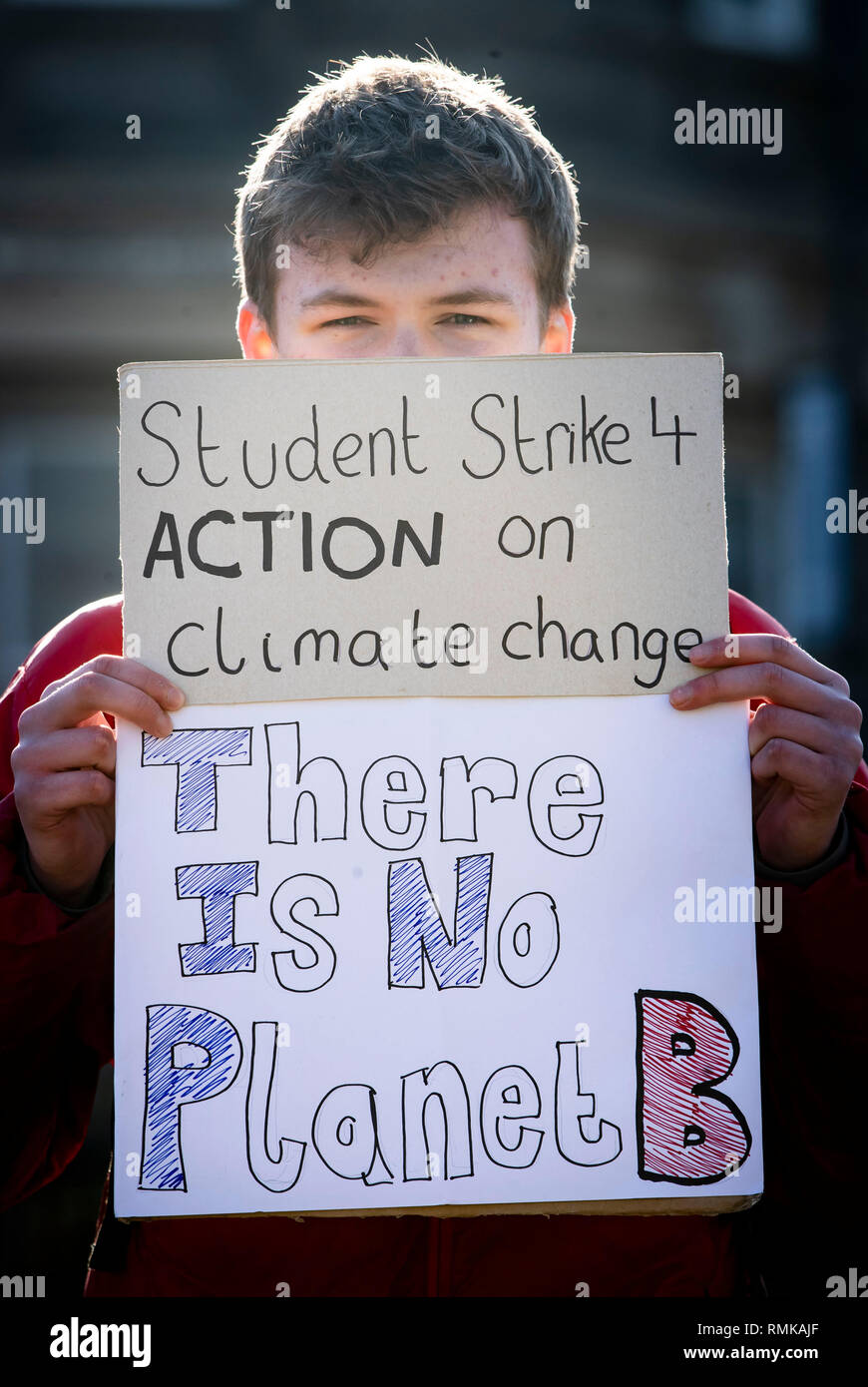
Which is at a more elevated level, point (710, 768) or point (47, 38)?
point (47, 38)

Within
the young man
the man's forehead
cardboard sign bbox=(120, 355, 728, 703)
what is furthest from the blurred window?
cardboard sign bbox=(120, 355, 728, 703)

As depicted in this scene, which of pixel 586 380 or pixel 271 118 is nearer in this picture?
pixel 586 380

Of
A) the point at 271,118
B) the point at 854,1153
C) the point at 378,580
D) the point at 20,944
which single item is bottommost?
the point at 854,1153

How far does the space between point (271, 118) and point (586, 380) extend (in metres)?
5.89

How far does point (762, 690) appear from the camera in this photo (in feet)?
4.57

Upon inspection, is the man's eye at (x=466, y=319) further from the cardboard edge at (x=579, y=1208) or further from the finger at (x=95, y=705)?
the cardboard edge at (x=579, y=1208)

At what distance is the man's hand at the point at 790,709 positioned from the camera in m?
1.39

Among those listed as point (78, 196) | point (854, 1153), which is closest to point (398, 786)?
point (854, 1153)

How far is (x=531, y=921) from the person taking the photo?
1.41m

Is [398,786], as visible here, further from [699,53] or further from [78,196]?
[699,53]

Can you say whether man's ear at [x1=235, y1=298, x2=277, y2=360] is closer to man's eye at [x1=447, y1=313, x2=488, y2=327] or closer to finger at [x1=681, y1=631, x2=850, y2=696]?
man's eye at [x1=447, y1=313, x2=488, y2=327]

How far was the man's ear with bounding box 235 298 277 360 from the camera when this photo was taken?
178 cm

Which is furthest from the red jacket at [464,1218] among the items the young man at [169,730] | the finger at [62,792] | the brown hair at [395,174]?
the brown hair at [395,174]
